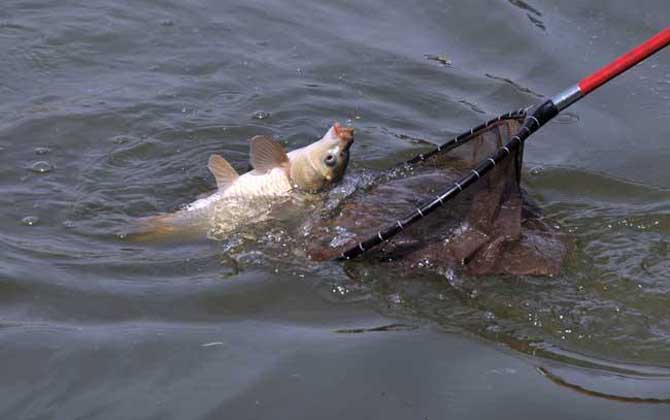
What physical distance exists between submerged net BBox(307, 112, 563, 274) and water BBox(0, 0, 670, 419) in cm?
11

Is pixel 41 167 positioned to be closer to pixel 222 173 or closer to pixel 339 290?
pixel 222 173

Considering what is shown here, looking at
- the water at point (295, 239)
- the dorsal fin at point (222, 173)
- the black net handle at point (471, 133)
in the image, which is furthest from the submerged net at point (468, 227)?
the dorsal fin at point (222, 173)

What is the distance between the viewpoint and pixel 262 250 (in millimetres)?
4855

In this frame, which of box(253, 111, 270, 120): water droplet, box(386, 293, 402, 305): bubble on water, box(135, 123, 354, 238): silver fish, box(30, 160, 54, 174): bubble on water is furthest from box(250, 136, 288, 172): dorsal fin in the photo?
box(253, 111, 270, 120): water droplet

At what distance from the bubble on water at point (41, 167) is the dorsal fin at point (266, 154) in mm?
1418

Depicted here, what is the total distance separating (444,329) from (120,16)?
15.1 ft

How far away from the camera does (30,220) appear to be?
5117 millimetres

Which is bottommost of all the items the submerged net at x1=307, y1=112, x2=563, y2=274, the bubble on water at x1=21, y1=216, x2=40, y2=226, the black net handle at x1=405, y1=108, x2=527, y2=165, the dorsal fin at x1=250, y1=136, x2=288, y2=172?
the bubble on water at x1=21, y1=216, x2=40, y2=226

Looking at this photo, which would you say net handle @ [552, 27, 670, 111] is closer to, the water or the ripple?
the water

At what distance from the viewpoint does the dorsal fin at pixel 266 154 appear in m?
4.94

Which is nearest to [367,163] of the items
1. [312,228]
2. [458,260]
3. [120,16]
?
[312,228]

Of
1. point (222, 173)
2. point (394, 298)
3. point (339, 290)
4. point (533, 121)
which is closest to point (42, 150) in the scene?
point (222, 173)

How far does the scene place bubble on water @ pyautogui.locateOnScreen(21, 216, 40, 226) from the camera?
5098mm

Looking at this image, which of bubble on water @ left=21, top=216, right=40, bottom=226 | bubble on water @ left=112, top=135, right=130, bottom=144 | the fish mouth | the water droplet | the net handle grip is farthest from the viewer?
the water droplet
